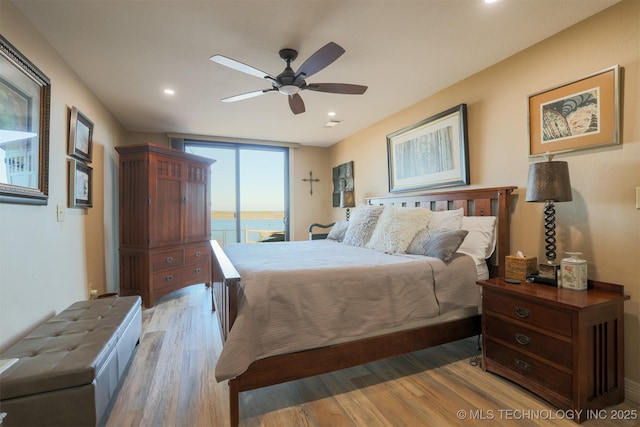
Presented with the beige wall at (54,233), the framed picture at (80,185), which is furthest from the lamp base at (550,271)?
the framed picture at (80,185)

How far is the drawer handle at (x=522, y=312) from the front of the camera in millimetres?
1810

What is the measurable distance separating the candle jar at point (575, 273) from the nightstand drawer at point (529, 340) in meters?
0.42

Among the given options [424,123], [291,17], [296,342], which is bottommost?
[296,342]

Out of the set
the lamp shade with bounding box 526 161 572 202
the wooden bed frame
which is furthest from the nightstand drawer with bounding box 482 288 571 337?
the lamp shade with bounding box 526 161 572 202

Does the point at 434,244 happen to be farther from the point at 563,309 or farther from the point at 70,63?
the point at 70,63

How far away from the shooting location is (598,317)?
5.36 feet

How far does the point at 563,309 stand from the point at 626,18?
181 centimetres

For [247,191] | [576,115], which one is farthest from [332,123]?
[576,115]

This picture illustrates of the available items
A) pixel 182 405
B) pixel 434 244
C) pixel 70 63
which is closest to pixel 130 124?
pixel 70 63

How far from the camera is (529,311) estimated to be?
1.80 metres

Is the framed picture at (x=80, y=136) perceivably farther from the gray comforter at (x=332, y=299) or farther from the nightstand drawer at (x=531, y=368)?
the nightstand drawer at (x=531, y=368)

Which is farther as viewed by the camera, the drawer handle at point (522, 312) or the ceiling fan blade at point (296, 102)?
the ceiling fan blade at point (296, 102)

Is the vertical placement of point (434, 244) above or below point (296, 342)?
above

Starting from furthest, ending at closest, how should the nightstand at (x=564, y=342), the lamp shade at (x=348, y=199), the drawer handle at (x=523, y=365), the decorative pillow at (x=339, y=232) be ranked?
1. the lamp shade at (x=348, y=199)
2. the decorative pillow at (x=339, y=232)
3. the drawer handle at (x=523, y=365)
4. the nightstand at (x=564, y=342)
